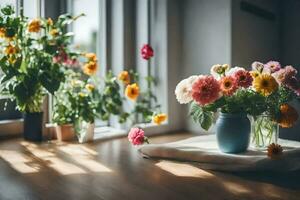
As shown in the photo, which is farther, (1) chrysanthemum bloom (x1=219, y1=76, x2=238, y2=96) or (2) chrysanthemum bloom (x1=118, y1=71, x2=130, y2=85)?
(2) chrysanthemum bloom (x1=118, y1=71, x2=130, y2=85)

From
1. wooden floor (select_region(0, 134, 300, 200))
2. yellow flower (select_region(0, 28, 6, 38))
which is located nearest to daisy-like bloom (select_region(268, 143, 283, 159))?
wooden floor (select_region(0, 134, 300, 200))

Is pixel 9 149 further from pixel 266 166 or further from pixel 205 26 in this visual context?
pixel 205 26

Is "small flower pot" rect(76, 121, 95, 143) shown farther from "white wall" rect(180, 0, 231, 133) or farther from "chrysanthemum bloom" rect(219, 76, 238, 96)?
"chrysanthemum bloom" rect(219, 76, 238, 96)

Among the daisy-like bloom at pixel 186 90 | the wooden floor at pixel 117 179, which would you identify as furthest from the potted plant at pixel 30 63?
the daisy-like bloom at pixel 186 90

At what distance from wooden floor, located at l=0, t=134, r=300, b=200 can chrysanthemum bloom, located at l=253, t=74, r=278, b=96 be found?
0.30 m

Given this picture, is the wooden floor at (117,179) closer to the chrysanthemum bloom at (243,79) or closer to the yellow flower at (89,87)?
the chrysanthemum bloom at (243,79)

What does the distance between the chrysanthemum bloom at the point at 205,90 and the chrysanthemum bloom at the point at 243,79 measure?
83 mm

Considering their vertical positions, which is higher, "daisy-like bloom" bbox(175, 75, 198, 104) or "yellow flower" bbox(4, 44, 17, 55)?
"yellow flower" bbox(4, 44, 17, 55)

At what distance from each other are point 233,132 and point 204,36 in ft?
3.28

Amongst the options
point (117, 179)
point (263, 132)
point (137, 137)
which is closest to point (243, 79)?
point (263, 132)

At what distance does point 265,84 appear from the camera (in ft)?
5.05

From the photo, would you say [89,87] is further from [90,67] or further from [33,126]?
[33,126]

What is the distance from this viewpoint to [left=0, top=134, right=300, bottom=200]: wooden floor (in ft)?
4.16

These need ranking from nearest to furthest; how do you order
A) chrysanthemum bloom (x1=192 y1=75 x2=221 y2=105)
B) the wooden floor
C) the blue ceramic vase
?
the wooden floor < chrysanthemum bloom (x1=192 y1=75 x2=221 y2=105) < the blue ceramic vase
